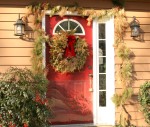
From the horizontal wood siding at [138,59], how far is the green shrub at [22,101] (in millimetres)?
1852

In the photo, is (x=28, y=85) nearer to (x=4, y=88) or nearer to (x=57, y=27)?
(x=4, y=88)

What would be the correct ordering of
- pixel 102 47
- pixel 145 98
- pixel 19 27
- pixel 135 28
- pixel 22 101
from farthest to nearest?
pixel 102 47, pixel 135 28, pixel 145 98, pixel 19 27, pixel 22 101

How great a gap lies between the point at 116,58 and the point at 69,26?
116 centimetres

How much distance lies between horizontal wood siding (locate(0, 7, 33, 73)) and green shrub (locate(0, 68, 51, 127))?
28.2 inches

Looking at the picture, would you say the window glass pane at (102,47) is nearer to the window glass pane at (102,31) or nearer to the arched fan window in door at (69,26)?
the window glass pane at (102,31)

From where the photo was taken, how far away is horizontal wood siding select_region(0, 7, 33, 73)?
20.5ft

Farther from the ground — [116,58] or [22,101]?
[116,58]

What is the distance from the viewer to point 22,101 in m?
5.30

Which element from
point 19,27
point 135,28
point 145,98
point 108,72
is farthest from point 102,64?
point 19,27

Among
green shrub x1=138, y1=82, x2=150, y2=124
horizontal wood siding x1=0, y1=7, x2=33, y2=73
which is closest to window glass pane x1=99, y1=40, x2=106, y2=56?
green shrub x1=138, y1=82, x2=150, y2=124

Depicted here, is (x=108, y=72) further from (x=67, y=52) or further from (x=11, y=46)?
(x=11, y=46)

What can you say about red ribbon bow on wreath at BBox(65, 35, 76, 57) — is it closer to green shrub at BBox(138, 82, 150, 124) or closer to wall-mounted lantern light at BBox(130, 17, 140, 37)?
wall-mounted lantern light at BBox(130, 17, 140, 37)

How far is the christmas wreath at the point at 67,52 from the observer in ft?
21.1

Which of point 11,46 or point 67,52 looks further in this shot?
point 67,52
